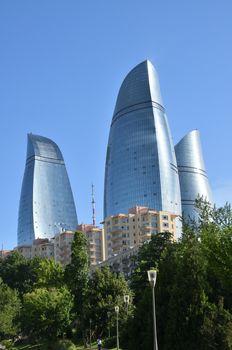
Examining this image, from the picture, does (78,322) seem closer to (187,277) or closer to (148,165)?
(187,277)

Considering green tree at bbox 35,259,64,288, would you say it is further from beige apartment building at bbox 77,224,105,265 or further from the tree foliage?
beige apartment building at bbox 77,224,105,265

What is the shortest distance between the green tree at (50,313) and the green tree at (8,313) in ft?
35.3

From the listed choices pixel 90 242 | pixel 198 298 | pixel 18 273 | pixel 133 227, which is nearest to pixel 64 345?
pixel 198 298

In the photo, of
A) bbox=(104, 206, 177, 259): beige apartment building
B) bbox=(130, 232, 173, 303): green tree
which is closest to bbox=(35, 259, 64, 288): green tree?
bbox=(130, 232, 173, 303): green tree

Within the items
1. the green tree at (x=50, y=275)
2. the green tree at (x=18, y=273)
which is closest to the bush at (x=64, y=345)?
the green tree at (x=50, y=275)

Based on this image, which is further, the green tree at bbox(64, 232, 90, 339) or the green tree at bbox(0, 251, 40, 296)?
the green tree at bbox(0, 251, 40, 296)

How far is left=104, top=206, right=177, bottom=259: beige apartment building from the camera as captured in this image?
16675 centimetres

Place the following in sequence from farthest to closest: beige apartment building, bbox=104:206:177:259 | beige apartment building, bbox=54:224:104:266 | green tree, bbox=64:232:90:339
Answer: beige apartment building, bbox=54:224:104:266 → beige apartment building, bbox=104:206:177:259 → green tree, bbox=64:232:90:339

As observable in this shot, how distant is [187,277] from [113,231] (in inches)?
5387

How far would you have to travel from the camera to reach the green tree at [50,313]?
6269cm

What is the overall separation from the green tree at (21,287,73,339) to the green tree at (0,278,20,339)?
35.3 feet

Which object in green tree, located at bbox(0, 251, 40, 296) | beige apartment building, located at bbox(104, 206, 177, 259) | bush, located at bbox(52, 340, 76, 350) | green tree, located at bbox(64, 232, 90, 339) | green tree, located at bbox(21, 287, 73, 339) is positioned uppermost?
beige apartment building, located at bbox(104, 206, 177, 259)

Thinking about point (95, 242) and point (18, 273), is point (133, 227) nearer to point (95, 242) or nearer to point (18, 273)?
point (95, 242)

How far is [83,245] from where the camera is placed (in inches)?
2643
